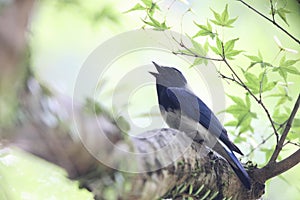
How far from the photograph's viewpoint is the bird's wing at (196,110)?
931mm

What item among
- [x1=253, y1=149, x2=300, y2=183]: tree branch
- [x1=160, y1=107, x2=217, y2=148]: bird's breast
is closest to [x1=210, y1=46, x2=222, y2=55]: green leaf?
[x1=160, y1=107, x2=217, y2=148]: bird's breast

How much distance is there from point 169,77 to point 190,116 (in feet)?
0.31

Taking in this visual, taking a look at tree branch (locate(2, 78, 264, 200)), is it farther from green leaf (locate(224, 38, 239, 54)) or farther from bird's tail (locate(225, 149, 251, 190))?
green leaf (locate(224, 38, 239, 54))

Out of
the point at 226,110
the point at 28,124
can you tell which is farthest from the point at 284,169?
the point at 28,124

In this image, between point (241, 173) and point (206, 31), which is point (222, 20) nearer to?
point (206, 31)

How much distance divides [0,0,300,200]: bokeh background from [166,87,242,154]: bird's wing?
35mm

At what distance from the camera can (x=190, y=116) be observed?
0.96 meters

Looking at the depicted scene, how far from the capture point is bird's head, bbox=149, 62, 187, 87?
0.97 meters

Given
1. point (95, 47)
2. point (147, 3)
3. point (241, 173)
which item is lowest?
point (241, 173)

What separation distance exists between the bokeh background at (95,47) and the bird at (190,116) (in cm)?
2

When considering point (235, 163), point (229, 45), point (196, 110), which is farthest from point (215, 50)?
point (235, 163)

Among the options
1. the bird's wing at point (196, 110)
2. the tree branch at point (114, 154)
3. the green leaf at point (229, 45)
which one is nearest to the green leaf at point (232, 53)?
the green leaf at point (229, 45)

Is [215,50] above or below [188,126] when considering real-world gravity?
above

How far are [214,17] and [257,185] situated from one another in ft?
1.21
